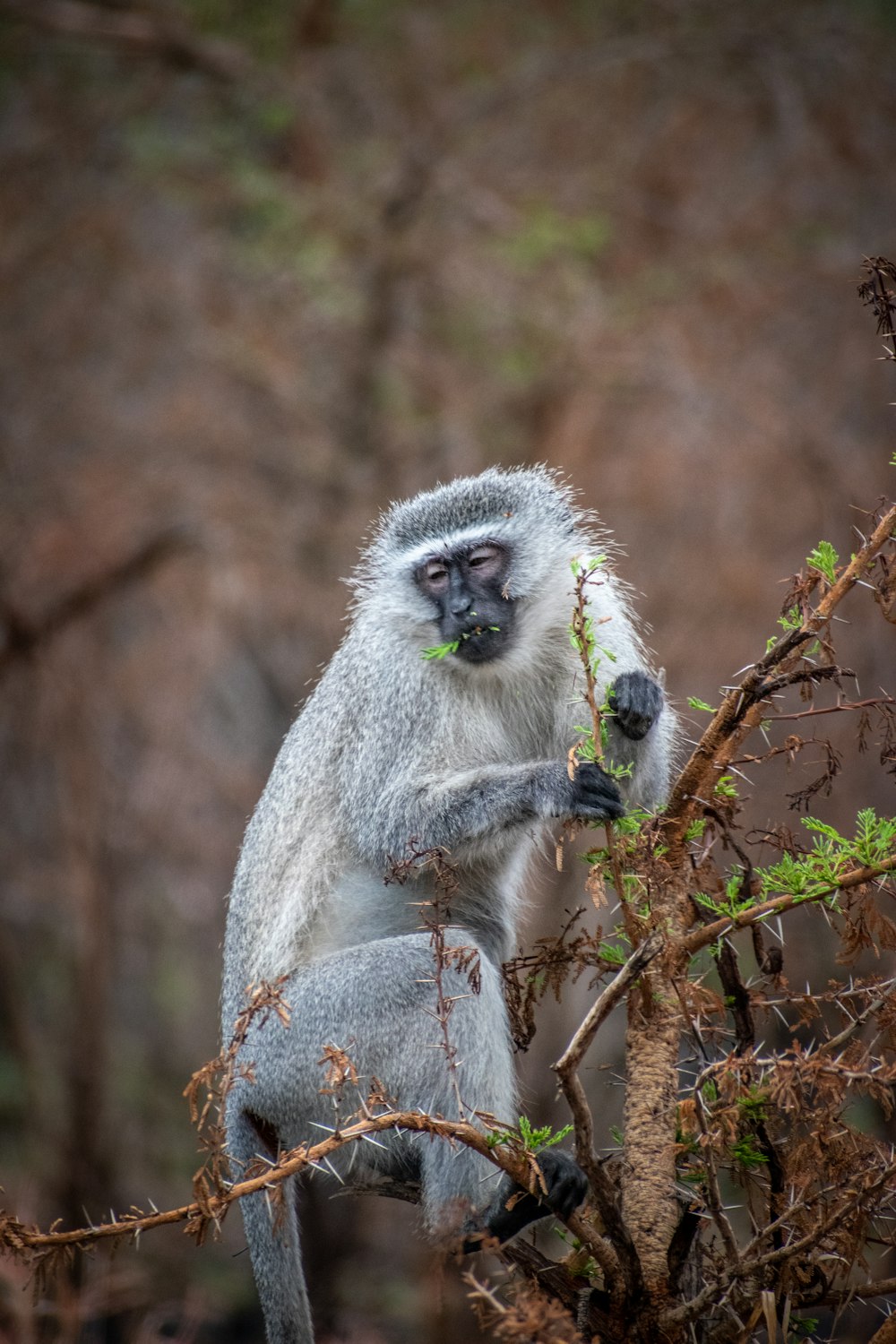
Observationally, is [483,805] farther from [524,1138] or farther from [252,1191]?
[252,1191]

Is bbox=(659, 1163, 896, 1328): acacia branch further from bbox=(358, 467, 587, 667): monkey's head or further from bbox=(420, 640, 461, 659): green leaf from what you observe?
bbox=(358, 467, 587, 667): monkey's head

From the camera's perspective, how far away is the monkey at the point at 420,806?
3877 millimetres

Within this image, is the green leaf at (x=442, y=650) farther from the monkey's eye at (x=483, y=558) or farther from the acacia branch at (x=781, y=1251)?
the acacia branch at (x=781, y=1251)

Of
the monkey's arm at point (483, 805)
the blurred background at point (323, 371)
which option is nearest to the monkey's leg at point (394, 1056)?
the monkey's arm at point (483, 805)

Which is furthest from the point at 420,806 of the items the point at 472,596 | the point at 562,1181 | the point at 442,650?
the point at 562,1181

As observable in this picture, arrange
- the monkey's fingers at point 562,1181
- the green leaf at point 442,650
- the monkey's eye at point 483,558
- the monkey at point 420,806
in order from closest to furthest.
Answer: the monkey's fingers at point 562,1181 < the monkey at point 420,806 < the green leaf at point 442,650 < the monkey's eye at point 483,558

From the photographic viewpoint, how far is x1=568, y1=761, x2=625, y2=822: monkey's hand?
3689 mm

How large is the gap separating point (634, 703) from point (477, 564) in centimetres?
100

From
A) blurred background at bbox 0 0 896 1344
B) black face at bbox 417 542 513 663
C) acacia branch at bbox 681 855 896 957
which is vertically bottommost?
acacia branch at bbox 681 855 896 957

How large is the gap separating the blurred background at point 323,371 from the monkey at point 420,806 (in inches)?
185

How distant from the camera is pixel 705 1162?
271 centimetres

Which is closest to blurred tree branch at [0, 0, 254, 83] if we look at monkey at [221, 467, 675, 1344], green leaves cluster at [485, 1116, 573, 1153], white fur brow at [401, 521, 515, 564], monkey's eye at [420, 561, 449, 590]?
monkey at [221, 467, 675, 1344]

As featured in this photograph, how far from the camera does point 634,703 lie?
3928 mm

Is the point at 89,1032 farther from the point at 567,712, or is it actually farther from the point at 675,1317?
the point at 675,1317
